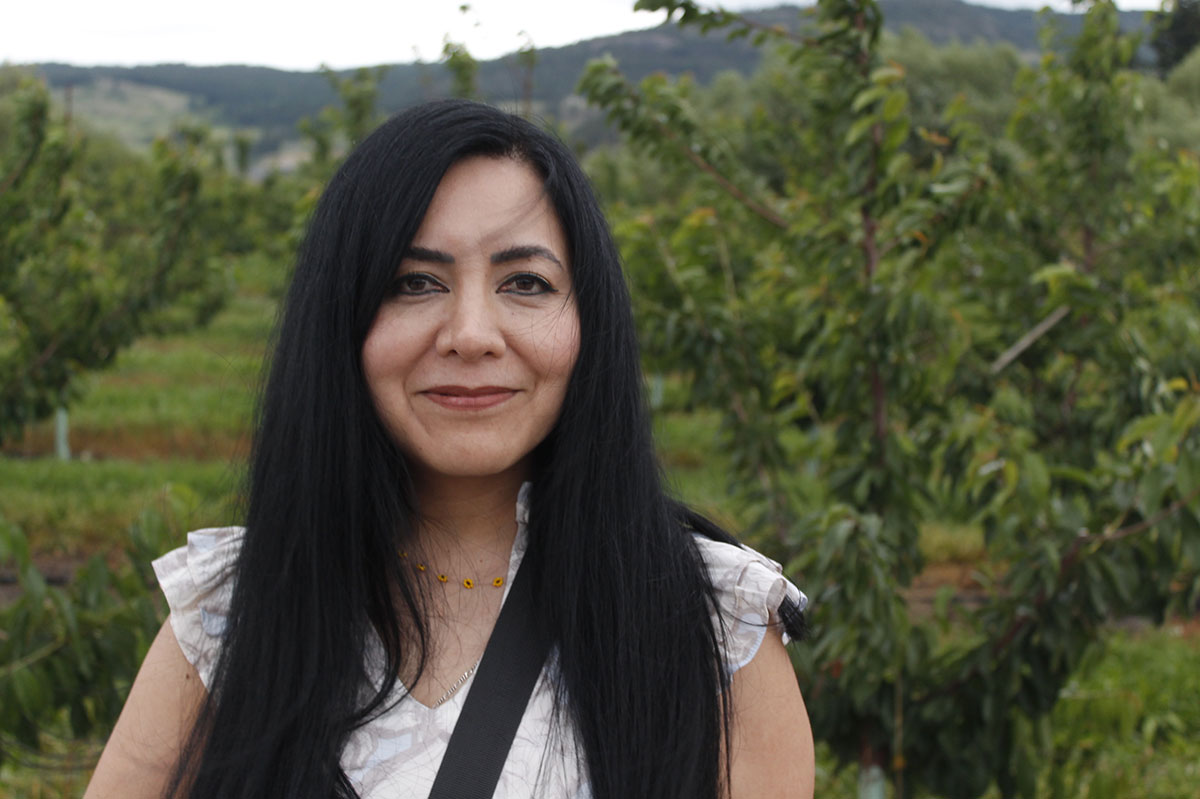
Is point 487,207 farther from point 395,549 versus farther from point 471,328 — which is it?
point 395,549

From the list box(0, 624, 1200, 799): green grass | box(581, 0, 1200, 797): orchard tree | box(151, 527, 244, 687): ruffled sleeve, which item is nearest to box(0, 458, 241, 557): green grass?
box(0, 624, 1200, 799): green grass

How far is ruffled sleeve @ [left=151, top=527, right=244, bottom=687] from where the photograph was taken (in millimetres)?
1173

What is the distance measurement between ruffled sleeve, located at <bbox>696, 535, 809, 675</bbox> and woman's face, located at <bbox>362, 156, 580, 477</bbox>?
29 cm

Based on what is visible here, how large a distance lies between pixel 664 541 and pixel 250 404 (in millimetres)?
624

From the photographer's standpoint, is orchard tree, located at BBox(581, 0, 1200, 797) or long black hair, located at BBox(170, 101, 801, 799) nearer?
long black hair, located at BBox(170, 101, 801, 799)

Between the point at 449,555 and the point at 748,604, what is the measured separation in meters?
0.36

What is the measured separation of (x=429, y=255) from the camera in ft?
3.59

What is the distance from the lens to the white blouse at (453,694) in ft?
3.58

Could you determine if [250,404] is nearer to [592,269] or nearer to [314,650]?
[314,650]

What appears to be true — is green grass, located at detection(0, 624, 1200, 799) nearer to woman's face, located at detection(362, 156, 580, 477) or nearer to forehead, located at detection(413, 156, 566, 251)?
woman's face, located at detection(362, 156, 580, 477)

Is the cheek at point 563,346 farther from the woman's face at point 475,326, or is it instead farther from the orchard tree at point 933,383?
the orchard tree at point 933,383

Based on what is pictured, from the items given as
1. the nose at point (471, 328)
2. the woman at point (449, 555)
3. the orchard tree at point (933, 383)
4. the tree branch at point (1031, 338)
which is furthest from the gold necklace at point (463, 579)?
the tree branch at point (1031, 338)

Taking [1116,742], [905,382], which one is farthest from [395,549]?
[1116,742]

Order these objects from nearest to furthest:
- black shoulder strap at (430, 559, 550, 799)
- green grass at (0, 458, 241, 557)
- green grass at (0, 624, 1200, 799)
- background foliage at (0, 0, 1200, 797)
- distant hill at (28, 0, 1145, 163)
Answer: black shoulder strap at (430, 559, 550, 799) < background foliage at (0, 0, 1200, 797) < green grass at (0, 624, 1200, 799) < distant hill at (28, 0, 1145, 163) < green grass at (0, 458, 241, 557)
